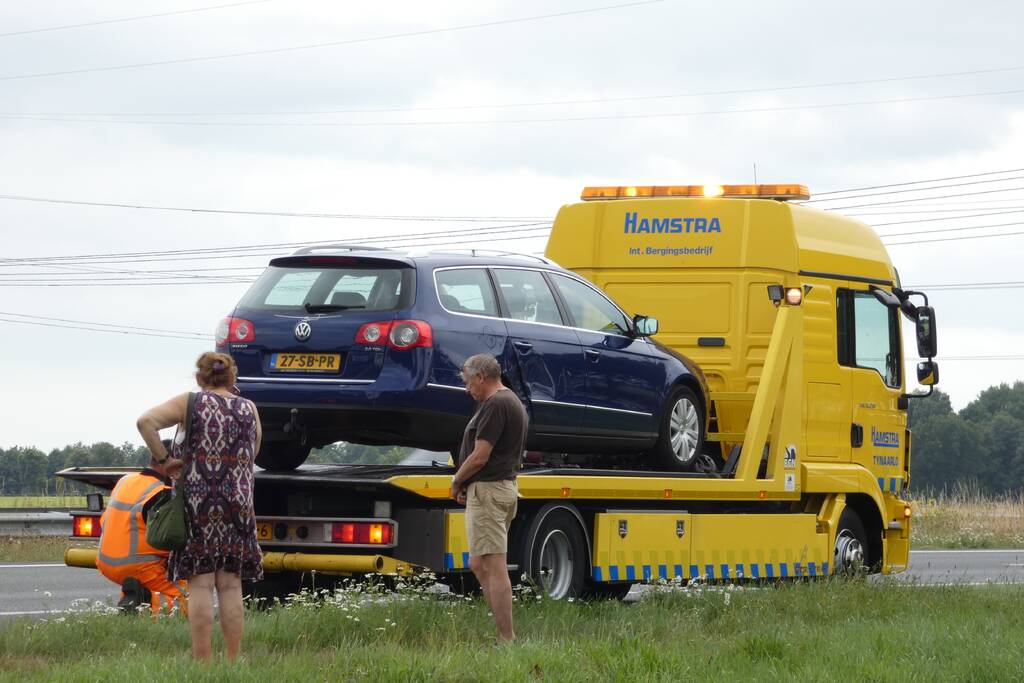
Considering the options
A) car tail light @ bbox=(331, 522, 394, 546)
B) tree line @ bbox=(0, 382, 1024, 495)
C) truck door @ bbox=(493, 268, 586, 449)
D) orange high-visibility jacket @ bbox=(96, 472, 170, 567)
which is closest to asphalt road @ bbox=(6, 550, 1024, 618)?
orange high-visibility jacket @ bbox=(96, 472, 170, 567)

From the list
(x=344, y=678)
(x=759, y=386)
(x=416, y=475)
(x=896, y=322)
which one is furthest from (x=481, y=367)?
(x=896, y=322)

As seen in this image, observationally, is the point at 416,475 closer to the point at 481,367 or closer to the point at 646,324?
the point at 481,367

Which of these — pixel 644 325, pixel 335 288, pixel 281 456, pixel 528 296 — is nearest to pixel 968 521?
pixel 644 325

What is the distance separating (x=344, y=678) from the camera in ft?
25.1

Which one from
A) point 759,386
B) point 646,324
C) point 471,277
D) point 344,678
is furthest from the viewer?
point 759,386

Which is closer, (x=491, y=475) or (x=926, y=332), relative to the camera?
(x=491, y=475)

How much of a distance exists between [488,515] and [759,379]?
5.30m

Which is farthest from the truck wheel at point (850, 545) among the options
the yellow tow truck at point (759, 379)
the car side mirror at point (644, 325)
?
the car side mirror at point (644, 325)

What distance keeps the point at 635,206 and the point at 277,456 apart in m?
4.66

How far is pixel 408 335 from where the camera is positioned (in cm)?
1032

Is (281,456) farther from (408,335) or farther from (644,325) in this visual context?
(644,325)

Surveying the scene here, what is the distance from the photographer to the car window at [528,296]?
11.4 meters

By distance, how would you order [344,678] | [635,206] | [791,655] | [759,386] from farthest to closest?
[635,206] → [759,386] → [791,655] → [344,678]

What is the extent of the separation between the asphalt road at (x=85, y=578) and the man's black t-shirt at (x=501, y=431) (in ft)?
9.48
